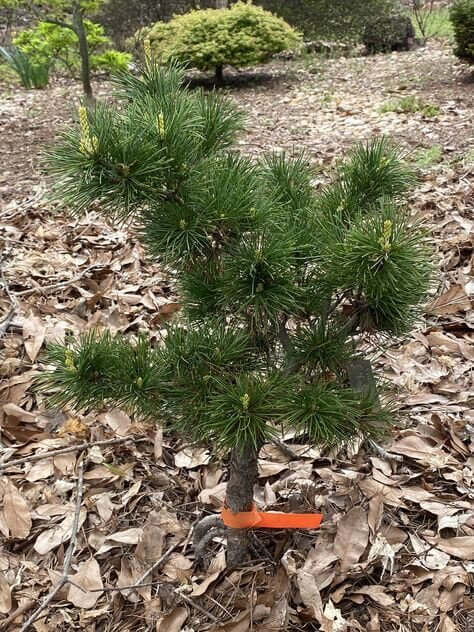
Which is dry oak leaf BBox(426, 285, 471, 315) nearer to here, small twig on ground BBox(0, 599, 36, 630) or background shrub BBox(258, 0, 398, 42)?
small twig on ground BBox(0, 599, 36, 630)

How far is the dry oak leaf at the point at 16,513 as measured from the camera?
1.83 meters

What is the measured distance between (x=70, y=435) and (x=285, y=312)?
45.3 inches

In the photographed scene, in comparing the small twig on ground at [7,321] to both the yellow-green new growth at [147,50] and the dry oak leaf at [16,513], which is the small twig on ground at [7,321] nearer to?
the dry oak leaf at [16,513]

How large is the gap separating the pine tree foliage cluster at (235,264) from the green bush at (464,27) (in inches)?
234

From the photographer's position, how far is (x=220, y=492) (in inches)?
74.5

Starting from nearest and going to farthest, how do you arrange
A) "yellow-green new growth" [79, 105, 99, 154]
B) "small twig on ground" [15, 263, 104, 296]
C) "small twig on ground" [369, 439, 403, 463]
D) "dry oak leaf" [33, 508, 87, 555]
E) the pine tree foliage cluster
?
"yellow-green new growth" [79, 105, 99, 154]
the pine tree foliage cluster
"dry oak leaf" [33, 508, 87, 555]
"small twig on ground" [369, 439, 403, 463]
"small twig on ground" [15, 263, 104, 296]

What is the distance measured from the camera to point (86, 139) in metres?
0.98

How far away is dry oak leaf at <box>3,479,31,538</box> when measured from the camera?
183 cm

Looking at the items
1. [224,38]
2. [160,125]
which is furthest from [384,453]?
[224,38]

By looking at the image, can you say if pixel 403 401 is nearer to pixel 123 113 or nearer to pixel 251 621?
pixel 251 621

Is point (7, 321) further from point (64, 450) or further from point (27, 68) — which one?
point (27, 68)

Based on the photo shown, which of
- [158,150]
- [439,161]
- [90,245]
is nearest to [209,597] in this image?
[158,150]

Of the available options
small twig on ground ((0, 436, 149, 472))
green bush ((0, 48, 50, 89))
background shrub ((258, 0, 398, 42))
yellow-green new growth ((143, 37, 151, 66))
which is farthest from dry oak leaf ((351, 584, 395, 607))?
background shrub ((258, 0, 398, 42))

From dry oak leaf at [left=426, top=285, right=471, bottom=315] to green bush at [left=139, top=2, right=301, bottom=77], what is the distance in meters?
5.81
